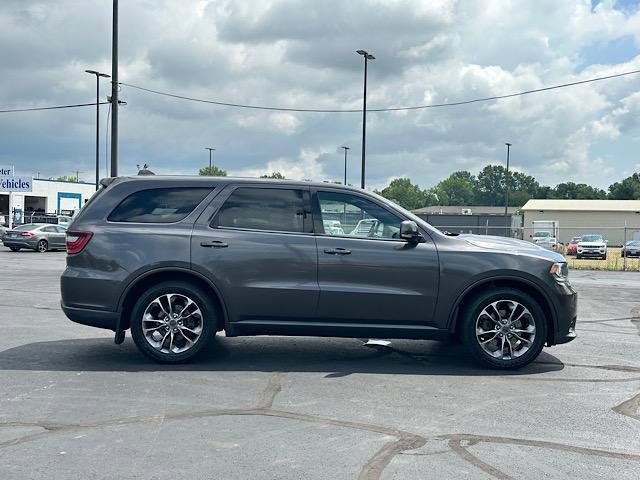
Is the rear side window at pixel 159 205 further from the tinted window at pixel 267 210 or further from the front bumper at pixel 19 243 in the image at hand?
the front bumper at pixel 19 243

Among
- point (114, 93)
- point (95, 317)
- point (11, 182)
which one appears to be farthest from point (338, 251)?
point (11, 182)

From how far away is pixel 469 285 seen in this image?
6.61 meters

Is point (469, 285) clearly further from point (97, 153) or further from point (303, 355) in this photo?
point (97, 153)

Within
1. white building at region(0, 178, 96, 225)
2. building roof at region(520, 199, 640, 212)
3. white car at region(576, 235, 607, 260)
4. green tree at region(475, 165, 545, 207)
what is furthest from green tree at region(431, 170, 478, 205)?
white car at region(576, 235, 607, 260)

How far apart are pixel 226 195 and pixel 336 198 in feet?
3.70

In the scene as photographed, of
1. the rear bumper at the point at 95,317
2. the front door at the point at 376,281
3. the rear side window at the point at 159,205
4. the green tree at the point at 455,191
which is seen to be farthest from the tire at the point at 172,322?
the green tree at the point at 455,191

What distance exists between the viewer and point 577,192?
143 meters

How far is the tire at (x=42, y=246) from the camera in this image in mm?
28984

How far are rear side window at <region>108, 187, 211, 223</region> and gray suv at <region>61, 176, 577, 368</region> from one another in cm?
3

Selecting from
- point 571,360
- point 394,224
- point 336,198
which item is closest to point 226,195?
point 336,198

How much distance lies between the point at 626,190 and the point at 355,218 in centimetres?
12828

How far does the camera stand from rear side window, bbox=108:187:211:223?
6801 mm

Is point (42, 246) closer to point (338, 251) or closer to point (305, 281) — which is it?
point (305, 281)

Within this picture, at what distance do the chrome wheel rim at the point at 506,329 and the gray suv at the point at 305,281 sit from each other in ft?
0.03
